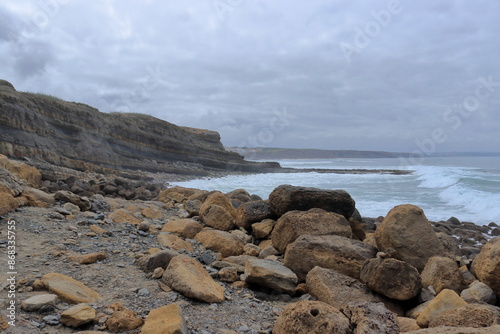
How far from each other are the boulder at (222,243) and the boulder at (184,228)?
1.17ft

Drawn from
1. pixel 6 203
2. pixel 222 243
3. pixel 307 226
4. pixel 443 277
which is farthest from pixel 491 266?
pixel 6 203

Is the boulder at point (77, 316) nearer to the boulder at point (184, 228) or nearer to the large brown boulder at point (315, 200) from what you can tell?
the boulder at point (184, 228)

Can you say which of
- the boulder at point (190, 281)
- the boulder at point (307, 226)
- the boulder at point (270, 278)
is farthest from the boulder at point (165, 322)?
the boulder at point (307, 226)

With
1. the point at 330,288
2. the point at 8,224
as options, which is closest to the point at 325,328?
the point at 330,288

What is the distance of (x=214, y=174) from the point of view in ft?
126

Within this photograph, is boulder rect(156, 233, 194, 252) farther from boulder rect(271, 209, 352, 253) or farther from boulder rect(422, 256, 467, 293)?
boulder rect(422, 256, 467, 293)

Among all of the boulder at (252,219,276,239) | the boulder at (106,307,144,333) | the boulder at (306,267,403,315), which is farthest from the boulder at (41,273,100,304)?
the boulder at (252,219,276,239)

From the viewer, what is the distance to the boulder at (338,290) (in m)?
4.25

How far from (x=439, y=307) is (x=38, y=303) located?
368 centimetres

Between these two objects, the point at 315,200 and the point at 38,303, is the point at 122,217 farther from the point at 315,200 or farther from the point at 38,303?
the point at 38,303

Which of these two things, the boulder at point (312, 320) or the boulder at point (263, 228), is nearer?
the boulder at point (312, 320)

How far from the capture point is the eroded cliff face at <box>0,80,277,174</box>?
1919 cm

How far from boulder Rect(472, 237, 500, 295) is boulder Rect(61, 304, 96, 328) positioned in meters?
4.51

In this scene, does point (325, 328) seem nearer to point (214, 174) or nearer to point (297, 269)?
point (297, 269)
